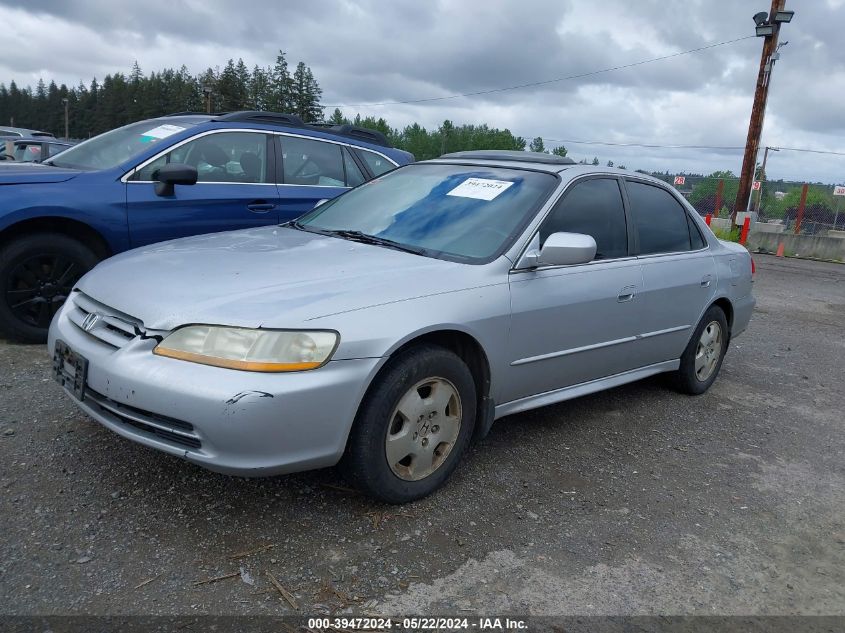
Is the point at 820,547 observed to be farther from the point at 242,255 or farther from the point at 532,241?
the point at 242,255

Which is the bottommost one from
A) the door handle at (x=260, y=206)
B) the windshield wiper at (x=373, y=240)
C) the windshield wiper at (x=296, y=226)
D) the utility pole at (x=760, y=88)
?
the windshield wiper at (x=373, y=240)

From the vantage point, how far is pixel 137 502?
292 centimetres

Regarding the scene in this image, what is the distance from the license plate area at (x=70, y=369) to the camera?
2.88 metres

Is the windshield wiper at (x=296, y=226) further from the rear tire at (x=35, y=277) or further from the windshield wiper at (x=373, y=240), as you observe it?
the rear tire at (x=35, y=277)

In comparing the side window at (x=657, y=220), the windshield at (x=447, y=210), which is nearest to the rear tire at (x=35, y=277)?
the windshield at (x=447, y=210)

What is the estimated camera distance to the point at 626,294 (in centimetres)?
405

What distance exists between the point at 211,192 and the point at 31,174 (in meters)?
1.20

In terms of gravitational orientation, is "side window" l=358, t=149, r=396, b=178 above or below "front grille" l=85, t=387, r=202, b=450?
above

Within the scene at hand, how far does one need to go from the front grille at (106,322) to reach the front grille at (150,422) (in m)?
0.23

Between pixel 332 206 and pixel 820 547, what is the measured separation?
3128 millimetres

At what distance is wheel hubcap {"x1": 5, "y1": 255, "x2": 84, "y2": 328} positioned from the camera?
185 inches

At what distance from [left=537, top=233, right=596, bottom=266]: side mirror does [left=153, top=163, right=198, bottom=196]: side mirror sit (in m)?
2.74

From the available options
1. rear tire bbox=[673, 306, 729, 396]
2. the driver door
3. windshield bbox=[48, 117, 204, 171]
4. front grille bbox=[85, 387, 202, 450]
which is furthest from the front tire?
windshield bbox=[48, 117, 204, 171]

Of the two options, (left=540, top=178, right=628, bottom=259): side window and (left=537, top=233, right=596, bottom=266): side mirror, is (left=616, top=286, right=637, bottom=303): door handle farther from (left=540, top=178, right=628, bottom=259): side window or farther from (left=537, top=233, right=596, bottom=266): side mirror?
(left=537, top=233, right=596, bottom=266): side mirror
